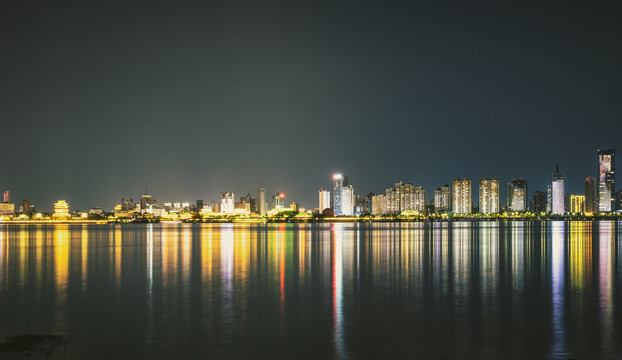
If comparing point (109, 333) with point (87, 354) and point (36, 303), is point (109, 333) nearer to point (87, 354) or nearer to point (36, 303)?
point (87, 354)

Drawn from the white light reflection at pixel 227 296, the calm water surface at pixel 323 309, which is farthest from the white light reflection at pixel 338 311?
the white light reflection at pixel 227 296

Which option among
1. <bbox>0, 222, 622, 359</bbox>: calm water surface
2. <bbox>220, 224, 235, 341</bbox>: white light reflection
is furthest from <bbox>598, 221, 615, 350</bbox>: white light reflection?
<bbox>220, 224, 235, 341</bbox>: white light reflection

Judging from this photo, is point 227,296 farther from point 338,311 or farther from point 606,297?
point 606,297

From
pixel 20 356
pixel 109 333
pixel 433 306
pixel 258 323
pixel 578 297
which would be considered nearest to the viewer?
pixel 20 356

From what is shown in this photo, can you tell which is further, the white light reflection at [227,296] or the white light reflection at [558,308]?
the white light reflection at [227,296]

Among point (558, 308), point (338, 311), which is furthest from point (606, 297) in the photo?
point (338, 311)

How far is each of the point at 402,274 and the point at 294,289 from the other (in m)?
9.33

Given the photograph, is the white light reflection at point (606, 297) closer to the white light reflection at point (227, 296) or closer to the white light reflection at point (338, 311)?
the white light reflection at point (338, 311)

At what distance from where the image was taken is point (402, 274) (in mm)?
35344

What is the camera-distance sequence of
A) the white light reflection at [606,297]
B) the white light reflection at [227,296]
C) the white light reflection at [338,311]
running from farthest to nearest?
the white light reflection at [227,296] < the white light reflection at [606,297] < the white light reflection at [338,311]

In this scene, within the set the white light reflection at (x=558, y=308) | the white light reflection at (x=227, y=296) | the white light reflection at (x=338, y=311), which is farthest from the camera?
the white light reflection at (x=227, y=296)

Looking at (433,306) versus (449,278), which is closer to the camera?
(433,306)

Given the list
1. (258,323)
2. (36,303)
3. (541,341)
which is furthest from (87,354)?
(541,341)

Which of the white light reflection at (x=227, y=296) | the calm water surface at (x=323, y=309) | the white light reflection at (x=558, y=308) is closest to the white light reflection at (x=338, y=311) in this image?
the calm water surface at (x=323, y=309)
